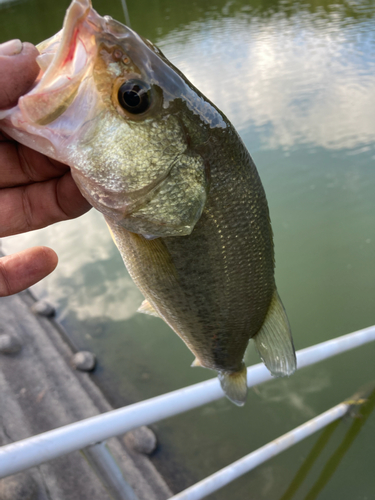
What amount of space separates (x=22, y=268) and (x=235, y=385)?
101 centimetres

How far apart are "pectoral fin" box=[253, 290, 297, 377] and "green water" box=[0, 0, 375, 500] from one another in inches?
59.4

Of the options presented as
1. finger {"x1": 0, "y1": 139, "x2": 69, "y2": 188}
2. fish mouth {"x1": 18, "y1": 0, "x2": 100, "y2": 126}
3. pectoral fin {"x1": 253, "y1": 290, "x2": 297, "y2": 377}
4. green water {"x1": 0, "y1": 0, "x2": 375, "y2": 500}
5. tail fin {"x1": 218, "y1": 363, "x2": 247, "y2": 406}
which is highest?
fish mouth {"x1": 18, "y1": 0, "x2": 100, "y2": 126}

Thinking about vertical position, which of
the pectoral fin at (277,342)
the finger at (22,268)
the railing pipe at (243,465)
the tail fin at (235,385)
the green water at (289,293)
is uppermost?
the finger at (22,268)

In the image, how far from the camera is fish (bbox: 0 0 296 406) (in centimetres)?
90

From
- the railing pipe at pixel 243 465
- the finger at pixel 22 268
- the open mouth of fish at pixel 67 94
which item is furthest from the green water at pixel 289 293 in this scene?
the open mouth of fish at pixel 67 94

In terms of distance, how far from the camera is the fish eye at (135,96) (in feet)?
3.11

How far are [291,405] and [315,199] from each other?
2.70 meters

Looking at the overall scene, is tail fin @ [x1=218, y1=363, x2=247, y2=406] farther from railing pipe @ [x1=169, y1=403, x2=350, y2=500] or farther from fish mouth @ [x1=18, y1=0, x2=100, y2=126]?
fish mouth @ [x1=18, y1=0, x2=100, y2=126]

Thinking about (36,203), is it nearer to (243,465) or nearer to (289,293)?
(243,465)

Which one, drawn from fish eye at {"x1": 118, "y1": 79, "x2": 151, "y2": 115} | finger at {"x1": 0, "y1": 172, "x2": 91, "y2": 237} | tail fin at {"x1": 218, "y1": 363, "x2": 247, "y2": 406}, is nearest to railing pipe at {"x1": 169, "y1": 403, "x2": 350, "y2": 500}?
tail fin at {"x1": 218, "y1": 363, "x2": 247, "y2": 406}

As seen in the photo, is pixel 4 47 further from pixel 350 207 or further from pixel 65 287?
pixel 350 207

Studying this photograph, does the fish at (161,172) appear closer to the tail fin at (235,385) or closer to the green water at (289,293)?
the tail fin at (235,385)

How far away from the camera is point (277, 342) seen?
56.5 inches

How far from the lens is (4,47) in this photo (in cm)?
93
